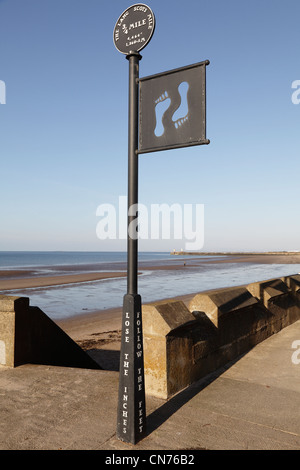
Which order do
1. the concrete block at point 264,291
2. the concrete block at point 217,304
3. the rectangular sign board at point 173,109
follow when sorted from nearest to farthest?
the rectangular sign board at point 173,109, the concrete block at point 217,304, the concrete block at point 264,291

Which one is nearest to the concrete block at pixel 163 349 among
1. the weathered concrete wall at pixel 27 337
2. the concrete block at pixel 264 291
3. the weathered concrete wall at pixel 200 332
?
the weathered concrete wall at pixel 200 332

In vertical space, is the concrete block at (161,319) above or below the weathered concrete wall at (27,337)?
above

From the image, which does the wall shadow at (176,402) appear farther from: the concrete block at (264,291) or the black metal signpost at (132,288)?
the concrete block at (264,291)

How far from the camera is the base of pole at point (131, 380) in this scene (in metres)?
3.04

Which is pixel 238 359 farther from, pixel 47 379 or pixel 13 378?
pixel 13 378

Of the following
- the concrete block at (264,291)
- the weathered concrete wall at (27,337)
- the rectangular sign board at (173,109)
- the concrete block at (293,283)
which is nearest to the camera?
the rectangular sign board at (173,109)

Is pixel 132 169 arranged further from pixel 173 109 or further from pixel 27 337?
pixel 27 337

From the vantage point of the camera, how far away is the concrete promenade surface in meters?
3.02

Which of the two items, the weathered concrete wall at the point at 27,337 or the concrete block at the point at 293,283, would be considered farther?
the concrete block at the point at 293,283

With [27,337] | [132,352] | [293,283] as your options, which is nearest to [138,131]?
[132,352]

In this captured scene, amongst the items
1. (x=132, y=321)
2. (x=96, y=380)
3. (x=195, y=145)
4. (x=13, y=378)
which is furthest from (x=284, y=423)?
(x=13, y=378)
